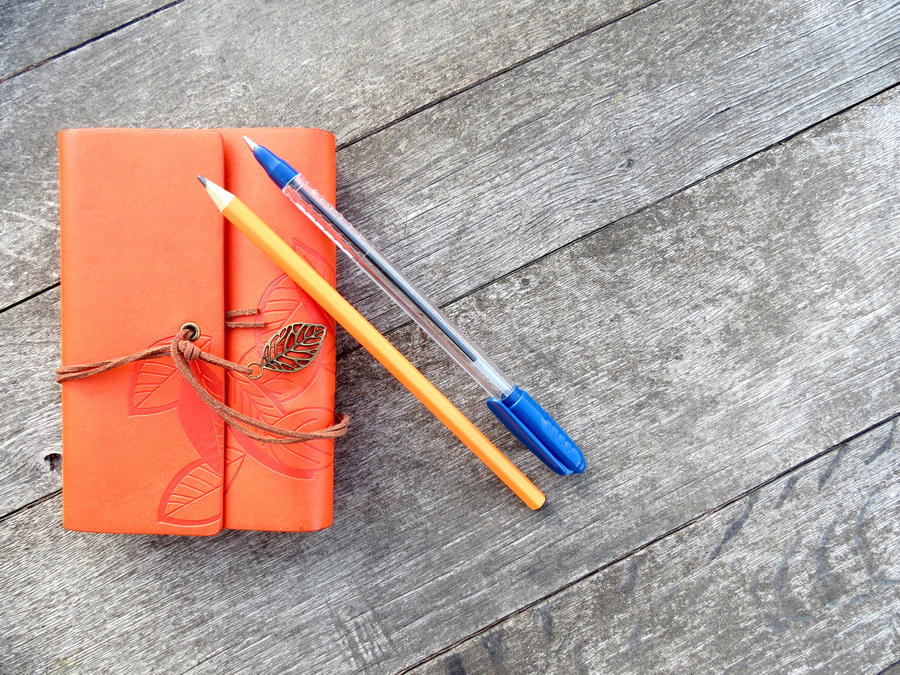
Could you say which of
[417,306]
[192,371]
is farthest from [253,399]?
[417,306]

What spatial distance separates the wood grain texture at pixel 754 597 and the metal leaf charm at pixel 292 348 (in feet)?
1.19

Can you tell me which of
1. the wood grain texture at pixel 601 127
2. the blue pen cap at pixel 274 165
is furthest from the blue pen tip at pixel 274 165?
the wood grain texture at pixel 601 127

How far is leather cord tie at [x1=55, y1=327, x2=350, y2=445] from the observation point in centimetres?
51

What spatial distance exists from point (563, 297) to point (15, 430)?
2.03 feet

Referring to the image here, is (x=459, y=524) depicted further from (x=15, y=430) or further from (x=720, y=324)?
(x=15, y=430)

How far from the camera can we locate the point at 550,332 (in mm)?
635

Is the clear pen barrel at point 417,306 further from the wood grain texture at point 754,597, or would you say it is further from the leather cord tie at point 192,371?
the wood grain texture at point 754,597

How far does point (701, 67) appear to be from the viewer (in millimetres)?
642

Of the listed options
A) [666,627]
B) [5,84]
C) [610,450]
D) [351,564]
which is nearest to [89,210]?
[5,84]

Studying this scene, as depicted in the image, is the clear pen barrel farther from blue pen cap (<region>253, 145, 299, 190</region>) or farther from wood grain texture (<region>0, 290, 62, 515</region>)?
wood grain texture (<region>0, 290, 62, 515</region>)

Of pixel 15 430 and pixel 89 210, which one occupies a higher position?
pixel 89 210

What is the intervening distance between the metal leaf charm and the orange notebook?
0.01m

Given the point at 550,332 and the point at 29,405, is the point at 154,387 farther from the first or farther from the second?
the point at 550,332

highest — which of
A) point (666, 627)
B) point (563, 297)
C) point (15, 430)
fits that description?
point (15, 430)
